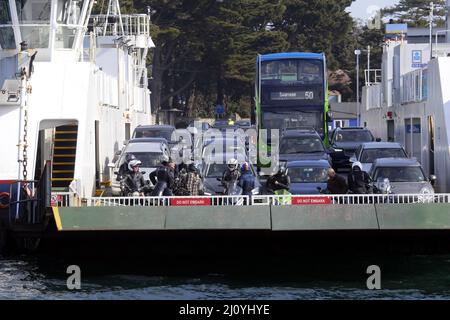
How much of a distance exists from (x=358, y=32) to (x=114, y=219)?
8878cm

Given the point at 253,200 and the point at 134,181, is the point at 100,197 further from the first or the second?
the point at 253,200

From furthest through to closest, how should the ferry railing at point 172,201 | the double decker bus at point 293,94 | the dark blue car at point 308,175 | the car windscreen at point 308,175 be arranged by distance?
the double decker bus at point 293,94 < the car windscreen at point 308,175 < the dark blue car at point 308,175 < the ferry railing at point 172,201

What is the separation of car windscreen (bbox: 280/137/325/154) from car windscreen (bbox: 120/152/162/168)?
13.7ft

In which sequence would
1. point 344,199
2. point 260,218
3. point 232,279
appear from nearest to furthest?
point 260,218
point 232,279
point 344,199

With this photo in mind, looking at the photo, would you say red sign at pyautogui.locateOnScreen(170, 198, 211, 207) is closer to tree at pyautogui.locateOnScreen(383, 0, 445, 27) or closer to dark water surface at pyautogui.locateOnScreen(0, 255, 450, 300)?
dark water surface at pyautogui.locateOnScreen(0, 255, 450, 300)

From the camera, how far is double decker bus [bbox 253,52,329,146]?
110 ft

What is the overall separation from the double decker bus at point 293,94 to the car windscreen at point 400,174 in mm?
11951

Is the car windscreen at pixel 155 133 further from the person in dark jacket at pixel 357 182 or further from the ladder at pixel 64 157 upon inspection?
the person in dark jacket at pixel 357 182

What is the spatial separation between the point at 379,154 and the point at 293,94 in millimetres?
7908

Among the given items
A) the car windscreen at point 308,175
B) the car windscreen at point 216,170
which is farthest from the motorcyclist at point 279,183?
the car windscreen at point 216,170

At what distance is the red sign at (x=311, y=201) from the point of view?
17.3m

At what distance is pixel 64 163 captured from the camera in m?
22.5

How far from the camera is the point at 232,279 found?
16984 mm

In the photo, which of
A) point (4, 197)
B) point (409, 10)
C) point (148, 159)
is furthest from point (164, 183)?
point (409, 10)
